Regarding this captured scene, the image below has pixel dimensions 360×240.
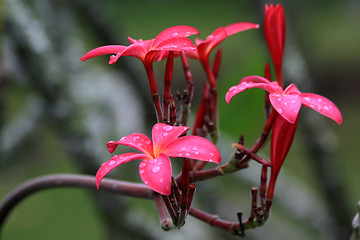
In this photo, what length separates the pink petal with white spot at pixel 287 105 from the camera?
12.2 inches

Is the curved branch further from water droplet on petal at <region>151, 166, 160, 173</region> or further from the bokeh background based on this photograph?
the bokeh background

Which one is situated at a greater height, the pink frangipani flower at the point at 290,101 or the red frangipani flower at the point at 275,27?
the red frangipani flower at the point at 275,27

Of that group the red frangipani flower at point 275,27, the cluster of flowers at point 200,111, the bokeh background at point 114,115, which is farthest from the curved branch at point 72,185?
the bokeh background at point 114,115

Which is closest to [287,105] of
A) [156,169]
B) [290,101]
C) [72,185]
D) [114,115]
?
[290,101]

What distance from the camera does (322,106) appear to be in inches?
13.0

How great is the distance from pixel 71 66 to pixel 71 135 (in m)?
0.33

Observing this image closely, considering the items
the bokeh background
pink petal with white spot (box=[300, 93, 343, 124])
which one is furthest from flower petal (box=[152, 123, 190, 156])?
the bokeh background

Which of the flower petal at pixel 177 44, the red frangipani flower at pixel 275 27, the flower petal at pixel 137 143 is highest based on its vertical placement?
the flower petal at pixel 177 44

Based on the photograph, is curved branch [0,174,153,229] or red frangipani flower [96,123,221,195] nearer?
red frangipani flower [96,123,221,195]

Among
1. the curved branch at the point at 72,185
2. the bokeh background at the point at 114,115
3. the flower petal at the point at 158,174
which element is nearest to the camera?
the flower petal at the point at 158,174

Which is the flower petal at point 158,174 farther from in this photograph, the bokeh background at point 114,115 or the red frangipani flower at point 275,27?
the bokeh background at point 114,115

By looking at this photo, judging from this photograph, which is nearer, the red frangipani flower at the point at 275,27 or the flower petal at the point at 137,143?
the flower petal at the point at 137,143

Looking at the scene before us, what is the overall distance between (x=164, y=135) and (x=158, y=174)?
5 cm

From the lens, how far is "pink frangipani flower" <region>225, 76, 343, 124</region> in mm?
313
